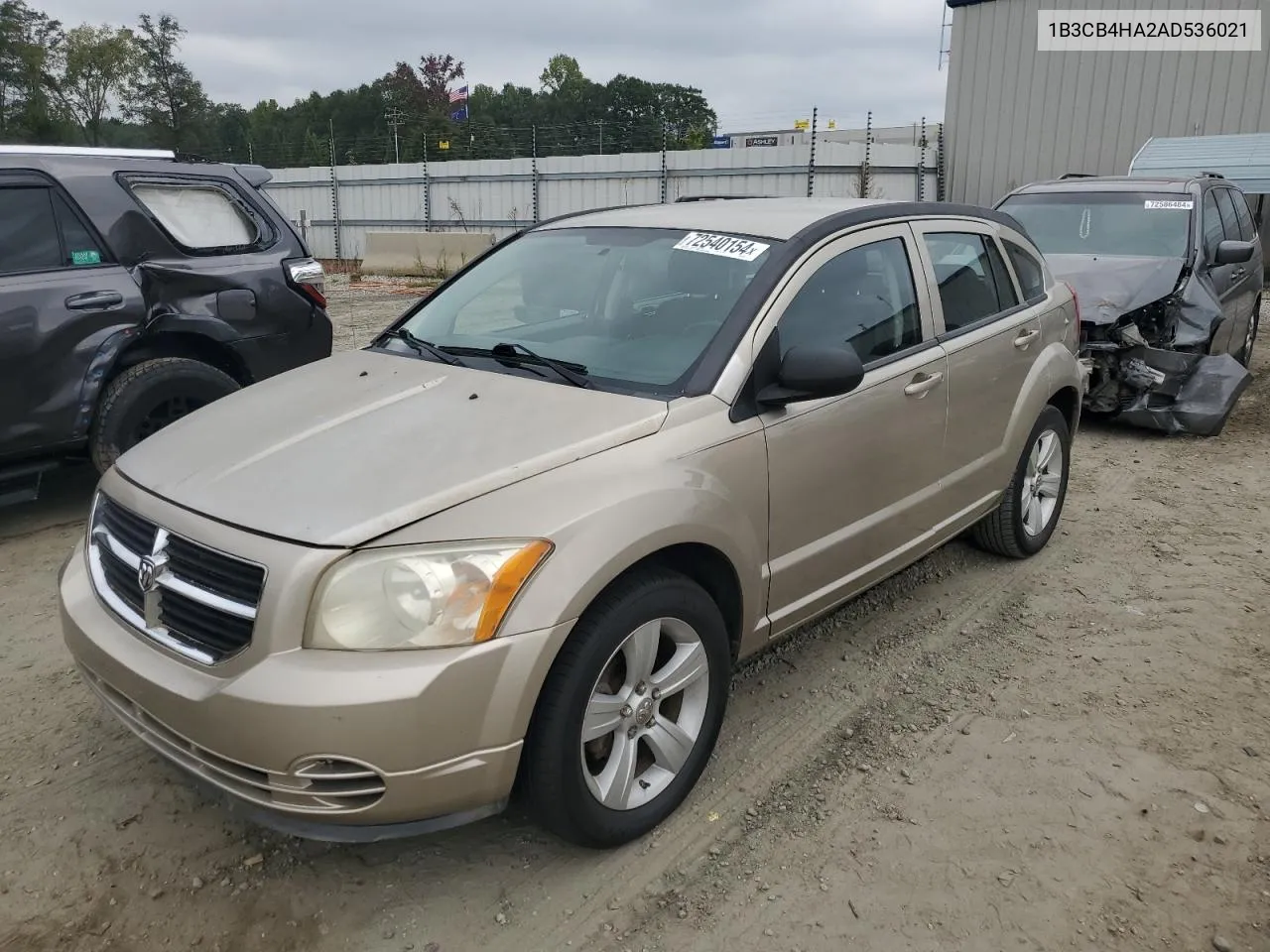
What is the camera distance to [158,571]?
7.90 ft

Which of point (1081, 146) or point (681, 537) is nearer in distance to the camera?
point (681, 537)

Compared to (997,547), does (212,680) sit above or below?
above

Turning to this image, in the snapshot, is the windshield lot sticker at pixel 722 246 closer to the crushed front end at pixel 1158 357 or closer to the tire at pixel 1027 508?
the tire at pixel 1027 508

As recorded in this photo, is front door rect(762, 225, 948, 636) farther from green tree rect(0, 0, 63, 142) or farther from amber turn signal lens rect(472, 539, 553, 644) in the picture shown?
green tree rect(0, 0, 63, 142)

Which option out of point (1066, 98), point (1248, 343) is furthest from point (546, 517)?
point (1066, 98)

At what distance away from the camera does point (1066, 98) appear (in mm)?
19188

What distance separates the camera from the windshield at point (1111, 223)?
764cm

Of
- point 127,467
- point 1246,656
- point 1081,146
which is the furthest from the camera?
point 1081,146

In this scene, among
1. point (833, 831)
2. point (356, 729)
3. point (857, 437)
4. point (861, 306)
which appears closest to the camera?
point (356, 729)

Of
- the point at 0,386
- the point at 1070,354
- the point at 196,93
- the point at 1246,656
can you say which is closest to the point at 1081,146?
the point at 1070,354

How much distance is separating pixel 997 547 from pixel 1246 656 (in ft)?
3.90

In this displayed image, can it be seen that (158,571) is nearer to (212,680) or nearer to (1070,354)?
(212,680)

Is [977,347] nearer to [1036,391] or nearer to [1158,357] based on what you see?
[1036,391]

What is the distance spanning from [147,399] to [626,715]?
3716mm
